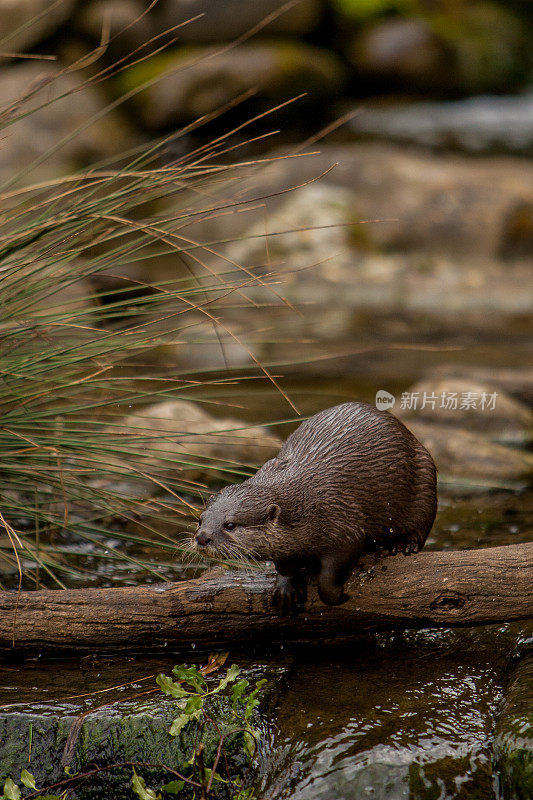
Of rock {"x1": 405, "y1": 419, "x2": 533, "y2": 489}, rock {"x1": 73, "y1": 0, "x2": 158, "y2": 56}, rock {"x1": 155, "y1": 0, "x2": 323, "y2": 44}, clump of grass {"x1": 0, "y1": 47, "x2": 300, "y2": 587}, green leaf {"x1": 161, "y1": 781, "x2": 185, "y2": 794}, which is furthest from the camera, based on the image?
rock {"x1": 155, "y1": 0, "x2": 323, "y2": 44}

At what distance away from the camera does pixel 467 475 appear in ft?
15.3

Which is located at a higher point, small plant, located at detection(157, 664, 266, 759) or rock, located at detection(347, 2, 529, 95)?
small plant, located at detection(157, 664, 266, 759)

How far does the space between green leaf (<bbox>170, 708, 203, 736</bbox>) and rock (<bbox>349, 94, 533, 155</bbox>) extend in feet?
34.8

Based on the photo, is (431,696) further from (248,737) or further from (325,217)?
(325,217)

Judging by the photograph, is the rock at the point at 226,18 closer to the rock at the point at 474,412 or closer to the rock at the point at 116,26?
the rock at the point at 116,26

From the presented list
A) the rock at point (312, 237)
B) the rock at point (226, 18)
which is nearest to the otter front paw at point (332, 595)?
the rock at point (312, 237)

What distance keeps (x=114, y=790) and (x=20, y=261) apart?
1.70 m

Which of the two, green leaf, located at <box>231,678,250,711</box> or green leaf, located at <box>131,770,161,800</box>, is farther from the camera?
green leaf, located at <box>231,678,250,711</box>

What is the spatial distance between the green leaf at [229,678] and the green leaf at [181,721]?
0.29 ft

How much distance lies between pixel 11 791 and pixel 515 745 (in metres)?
1.34

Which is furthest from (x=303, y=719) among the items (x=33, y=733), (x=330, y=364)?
(x=330, y=364)

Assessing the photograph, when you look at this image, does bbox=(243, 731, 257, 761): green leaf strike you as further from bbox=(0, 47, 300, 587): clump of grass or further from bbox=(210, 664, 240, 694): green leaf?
bbox=(0, 47, 300, 587): clump of grass

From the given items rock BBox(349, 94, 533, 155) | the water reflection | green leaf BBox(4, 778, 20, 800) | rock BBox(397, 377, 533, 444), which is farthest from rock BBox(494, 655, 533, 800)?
rock BBox(349, 94, 533, 155)

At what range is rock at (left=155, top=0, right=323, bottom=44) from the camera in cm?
1288
